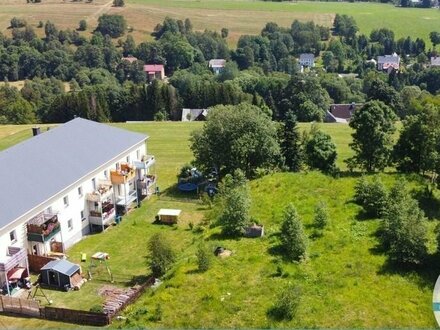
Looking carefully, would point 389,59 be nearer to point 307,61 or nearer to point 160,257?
point 307,61

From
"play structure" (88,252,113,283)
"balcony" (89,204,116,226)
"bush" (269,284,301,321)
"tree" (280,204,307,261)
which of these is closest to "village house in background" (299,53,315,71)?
"balcony" (89,204,116,226)

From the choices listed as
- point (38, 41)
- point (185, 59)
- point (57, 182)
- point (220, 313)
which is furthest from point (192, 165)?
point (38, 41)

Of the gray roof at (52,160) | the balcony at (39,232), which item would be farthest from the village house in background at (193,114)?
the balcony at (39,232)

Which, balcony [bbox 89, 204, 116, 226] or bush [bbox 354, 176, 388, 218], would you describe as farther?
balcony [bbox 89, 204, 116, 226]

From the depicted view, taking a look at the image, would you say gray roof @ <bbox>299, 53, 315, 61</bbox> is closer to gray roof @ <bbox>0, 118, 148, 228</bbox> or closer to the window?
gray roof @ <bbox>0, 118, 148, 228</bbox>

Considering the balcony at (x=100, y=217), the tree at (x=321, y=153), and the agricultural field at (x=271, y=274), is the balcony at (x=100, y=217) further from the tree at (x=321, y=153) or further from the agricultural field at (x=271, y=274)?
the tree at (x=321, y=153)

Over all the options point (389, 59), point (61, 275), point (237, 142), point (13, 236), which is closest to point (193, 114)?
point (237, 142)
